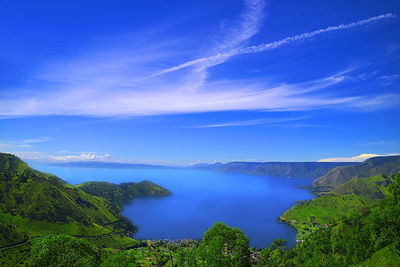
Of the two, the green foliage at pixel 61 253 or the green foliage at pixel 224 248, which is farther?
the green foliage at pixel 61 253

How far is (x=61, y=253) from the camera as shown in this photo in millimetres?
44844

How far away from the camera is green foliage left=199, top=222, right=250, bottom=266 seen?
A: 38416 millimetres

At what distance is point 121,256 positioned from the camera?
3716 cm

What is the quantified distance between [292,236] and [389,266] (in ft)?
587

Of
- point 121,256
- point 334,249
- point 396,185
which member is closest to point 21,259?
point 121,256

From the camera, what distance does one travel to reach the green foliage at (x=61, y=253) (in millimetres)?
43375

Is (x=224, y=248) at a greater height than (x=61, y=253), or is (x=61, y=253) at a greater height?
(x=224, y=248)

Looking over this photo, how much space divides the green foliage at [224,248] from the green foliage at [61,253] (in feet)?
72.7

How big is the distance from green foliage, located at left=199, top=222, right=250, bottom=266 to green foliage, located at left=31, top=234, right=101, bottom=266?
72.7 ft

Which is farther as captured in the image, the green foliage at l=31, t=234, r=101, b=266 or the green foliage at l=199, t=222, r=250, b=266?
the green foliage at l=31, t=234, r=101, b=266

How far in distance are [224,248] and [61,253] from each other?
3280 cm

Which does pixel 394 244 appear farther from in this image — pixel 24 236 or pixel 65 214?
Result: pixel 65 214

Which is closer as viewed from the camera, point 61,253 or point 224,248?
point 224,248

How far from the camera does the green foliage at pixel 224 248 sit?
126 ft
